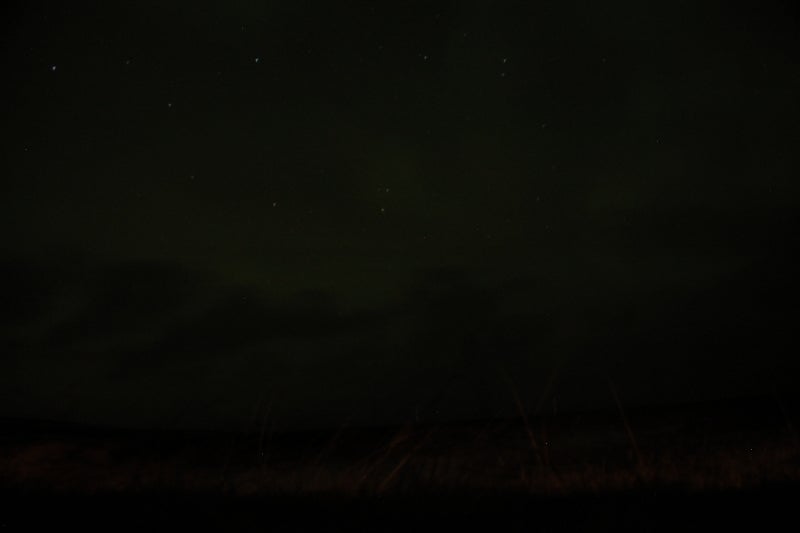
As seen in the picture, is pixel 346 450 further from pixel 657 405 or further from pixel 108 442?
pixel 657 405

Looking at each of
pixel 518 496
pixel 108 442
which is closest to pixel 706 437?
pixel 518 496

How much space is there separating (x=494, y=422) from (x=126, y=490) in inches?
87.8

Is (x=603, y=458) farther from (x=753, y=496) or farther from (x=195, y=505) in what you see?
(x=195, y=505)

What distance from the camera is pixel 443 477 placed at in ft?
12.6

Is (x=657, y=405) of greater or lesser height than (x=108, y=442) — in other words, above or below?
below

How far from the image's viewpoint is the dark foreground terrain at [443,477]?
132 inches

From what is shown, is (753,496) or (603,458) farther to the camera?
(603,458)

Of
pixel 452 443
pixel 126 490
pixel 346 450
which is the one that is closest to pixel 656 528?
pixel 452 443

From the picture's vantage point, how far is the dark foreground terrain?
3.36 m

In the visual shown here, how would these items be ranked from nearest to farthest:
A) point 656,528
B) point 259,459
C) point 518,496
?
point 656,528, point 518,496, point 259,459

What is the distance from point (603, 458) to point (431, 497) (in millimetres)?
960

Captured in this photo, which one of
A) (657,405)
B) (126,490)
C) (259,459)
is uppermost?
(126,490)

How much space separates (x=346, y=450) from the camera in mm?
4438

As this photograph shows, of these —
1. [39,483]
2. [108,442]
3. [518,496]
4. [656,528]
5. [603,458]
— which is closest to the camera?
[656,528]
